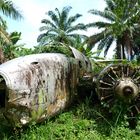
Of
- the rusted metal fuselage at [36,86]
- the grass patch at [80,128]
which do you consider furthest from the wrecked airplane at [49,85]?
the grass patch at [80,128]

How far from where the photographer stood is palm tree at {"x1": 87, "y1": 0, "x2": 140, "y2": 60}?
128 feet

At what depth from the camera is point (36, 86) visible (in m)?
12.3

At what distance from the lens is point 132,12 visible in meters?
38.2

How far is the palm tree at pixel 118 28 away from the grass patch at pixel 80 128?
80.4ft

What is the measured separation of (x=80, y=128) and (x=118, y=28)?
28.3 m

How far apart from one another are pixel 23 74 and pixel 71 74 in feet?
8.56

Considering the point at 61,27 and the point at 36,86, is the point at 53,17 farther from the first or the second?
the point at 36,86

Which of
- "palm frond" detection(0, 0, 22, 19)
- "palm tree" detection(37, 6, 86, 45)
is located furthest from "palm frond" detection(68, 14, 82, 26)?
"palm frond" detection(0, 0, 22, 19)

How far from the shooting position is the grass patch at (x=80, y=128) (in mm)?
12258

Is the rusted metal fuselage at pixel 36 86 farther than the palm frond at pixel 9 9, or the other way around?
the palm frond at pixel 9 9

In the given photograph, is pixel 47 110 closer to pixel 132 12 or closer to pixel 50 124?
pixel 50 124

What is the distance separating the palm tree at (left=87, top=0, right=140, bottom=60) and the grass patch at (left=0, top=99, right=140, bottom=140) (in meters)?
24.5

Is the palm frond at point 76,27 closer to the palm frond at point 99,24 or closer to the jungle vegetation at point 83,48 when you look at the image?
the jungle vegetation at point 83,48

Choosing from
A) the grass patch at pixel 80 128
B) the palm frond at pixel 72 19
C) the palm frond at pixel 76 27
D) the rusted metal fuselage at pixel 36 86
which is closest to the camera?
the rusted metal fuselage at pixel 36 86
